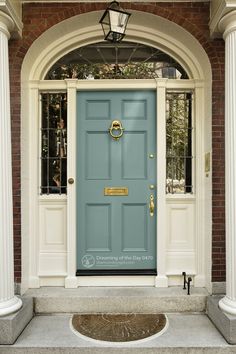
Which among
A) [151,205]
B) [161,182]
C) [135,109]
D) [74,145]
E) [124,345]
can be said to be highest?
[135,109]

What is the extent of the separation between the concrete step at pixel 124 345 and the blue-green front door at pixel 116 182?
0.98 meters

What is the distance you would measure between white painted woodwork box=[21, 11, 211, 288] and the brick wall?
0.36 feet

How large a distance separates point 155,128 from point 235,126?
1.13m

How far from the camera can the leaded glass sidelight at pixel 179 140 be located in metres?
4.20

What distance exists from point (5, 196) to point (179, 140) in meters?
2.17

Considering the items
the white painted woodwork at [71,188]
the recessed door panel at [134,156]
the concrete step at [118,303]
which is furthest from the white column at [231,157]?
the white painted woodwork at [71,188]

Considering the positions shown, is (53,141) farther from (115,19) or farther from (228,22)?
(228,22)

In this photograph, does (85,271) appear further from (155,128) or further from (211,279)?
(155,128)

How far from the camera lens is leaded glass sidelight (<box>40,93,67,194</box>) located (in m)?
4.19

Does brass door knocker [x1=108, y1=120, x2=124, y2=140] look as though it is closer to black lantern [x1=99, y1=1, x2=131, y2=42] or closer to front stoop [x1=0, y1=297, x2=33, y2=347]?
black lantern [x1=99, y1=1, x2=131, y2=42]

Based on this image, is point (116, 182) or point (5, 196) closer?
point (5, 196)

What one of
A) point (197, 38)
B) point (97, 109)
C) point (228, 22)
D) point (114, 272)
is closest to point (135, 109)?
point (97, 109)

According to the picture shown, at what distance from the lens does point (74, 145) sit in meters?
4.08

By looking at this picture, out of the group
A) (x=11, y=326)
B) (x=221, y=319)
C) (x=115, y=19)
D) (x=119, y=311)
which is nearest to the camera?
(x=11, y=326)
